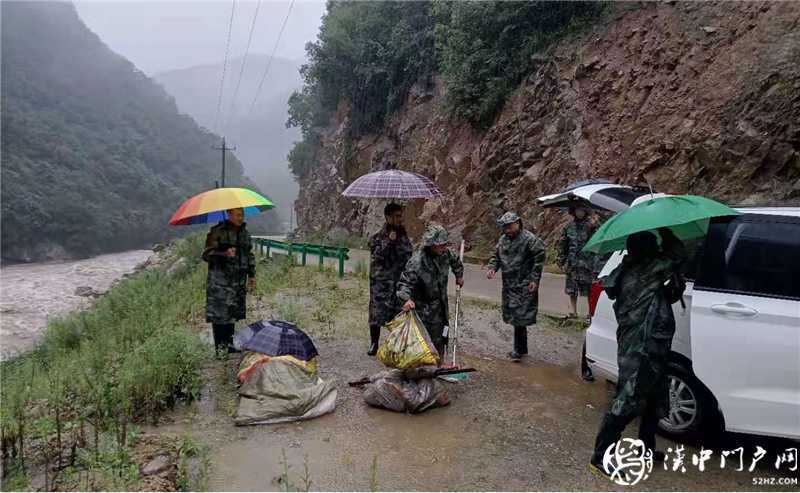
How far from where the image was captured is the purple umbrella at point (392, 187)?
5.80 meters

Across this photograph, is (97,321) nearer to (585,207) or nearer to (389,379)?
(389,379)

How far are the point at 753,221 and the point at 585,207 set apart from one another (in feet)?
11.6

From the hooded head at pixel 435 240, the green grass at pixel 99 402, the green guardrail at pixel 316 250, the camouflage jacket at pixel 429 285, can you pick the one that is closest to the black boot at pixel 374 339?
the camouflage jacket at pixel 429 285

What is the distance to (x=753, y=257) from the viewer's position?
347cm

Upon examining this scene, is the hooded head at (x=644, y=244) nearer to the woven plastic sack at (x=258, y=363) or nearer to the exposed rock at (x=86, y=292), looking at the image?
the woven plastic sack at (x=258, y=363)

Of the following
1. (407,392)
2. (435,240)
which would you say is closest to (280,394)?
(407,392)

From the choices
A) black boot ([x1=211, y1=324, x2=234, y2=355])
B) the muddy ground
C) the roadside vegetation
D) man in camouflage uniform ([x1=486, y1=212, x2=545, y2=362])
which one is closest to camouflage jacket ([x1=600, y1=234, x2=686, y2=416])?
the muddy ground

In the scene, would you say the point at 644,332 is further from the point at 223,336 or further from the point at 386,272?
the point at 223,336

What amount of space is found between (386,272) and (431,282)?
3.48 feet

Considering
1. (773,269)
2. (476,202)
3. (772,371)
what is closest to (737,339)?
(772,371)

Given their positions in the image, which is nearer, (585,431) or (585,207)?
(585,431)

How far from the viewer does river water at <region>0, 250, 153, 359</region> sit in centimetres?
1845

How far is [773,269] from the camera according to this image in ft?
11.1

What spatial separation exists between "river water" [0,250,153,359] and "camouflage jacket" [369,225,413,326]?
12.1 meters
